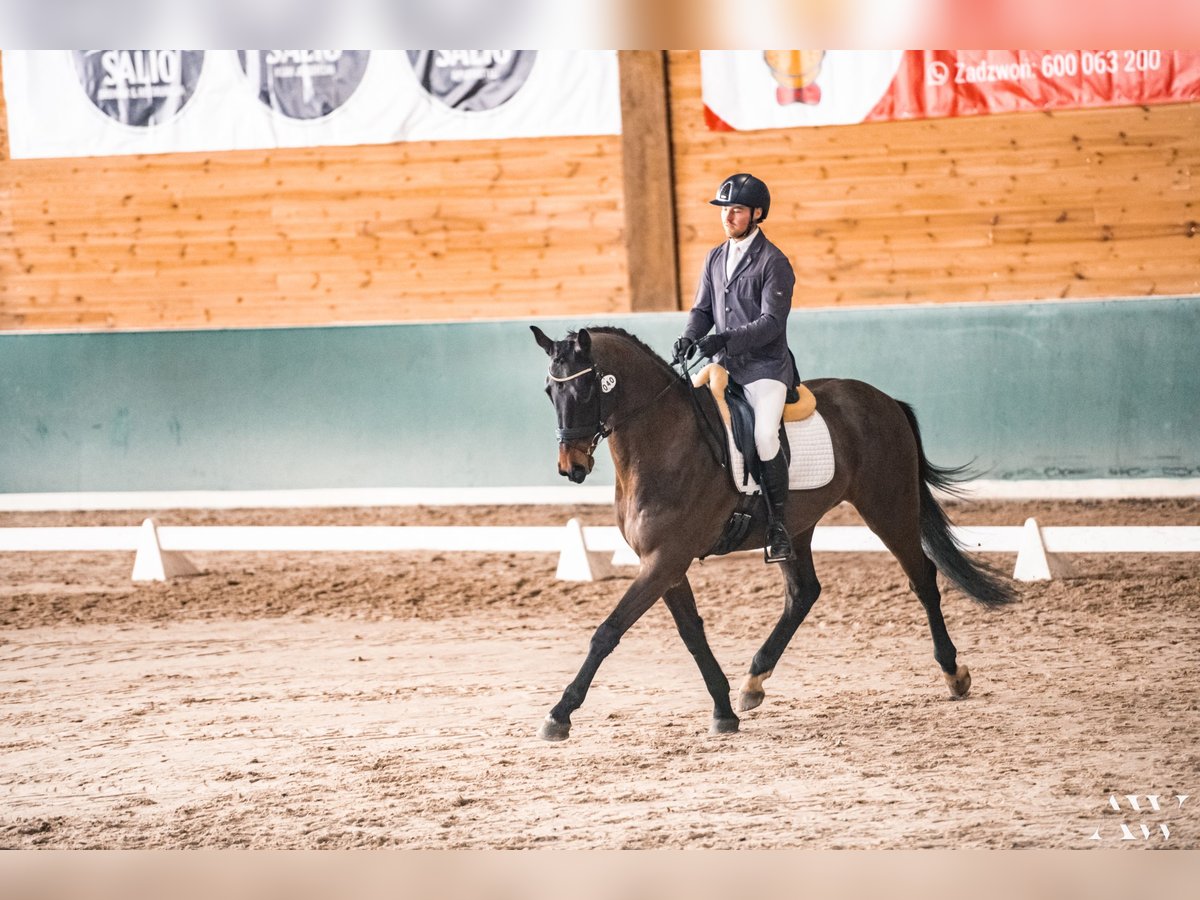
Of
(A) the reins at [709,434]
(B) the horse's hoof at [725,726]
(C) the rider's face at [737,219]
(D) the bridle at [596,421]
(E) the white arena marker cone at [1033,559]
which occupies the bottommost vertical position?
(E) the white arena marker cone at [1033,559]

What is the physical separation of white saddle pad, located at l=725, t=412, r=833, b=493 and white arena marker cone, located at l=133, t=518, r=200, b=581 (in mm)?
5072

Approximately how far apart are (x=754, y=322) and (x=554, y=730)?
1.62 meters

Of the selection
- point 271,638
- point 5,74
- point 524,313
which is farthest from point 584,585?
point 5,74

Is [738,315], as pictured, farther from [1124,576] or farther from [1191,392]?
[1191,392]

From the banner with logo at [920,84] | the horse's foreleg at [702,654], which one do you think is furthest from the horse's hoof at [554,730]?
the banner with logo at [920,84]

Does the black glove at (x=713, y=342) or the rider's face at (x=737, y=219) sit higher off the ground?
the rider's face at (x=737, y=219)

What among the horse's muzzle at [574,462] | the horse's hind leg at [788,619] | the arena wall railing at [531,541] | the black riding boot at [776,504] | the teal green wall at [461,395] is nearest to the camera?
the horse's muzzle at [574,462]

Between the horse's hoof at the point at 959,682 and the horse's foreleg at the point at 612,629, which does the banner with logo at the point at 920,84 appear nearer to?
the horse's hoof at the point at 959,682

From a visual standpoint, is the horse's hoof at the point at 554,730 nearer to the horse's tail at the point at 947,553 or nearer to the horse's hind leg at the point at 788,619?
the horse's hind leg at the point at 788,619

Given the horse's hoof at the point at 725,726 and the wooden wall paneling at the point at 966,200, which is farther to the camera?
the wooden wall paneling at the point at 966,200

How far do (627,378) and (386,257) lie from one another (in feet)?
27.2

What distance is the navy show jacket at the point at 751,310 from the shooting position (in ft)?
16.9

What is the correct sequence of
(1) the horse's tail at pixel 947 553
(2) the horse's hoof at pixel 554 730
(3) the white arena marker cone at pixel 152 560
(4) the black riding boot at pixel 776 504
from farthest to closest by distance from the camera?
(3) the white arena marker cone at pixel 152 560, (1) the horse's tail at pixel 947 553, (4) the black riding boot at pixel 776 504, (2) the horse's hoof at pixel 554 730

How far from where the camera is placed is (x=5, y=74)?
13.3m
